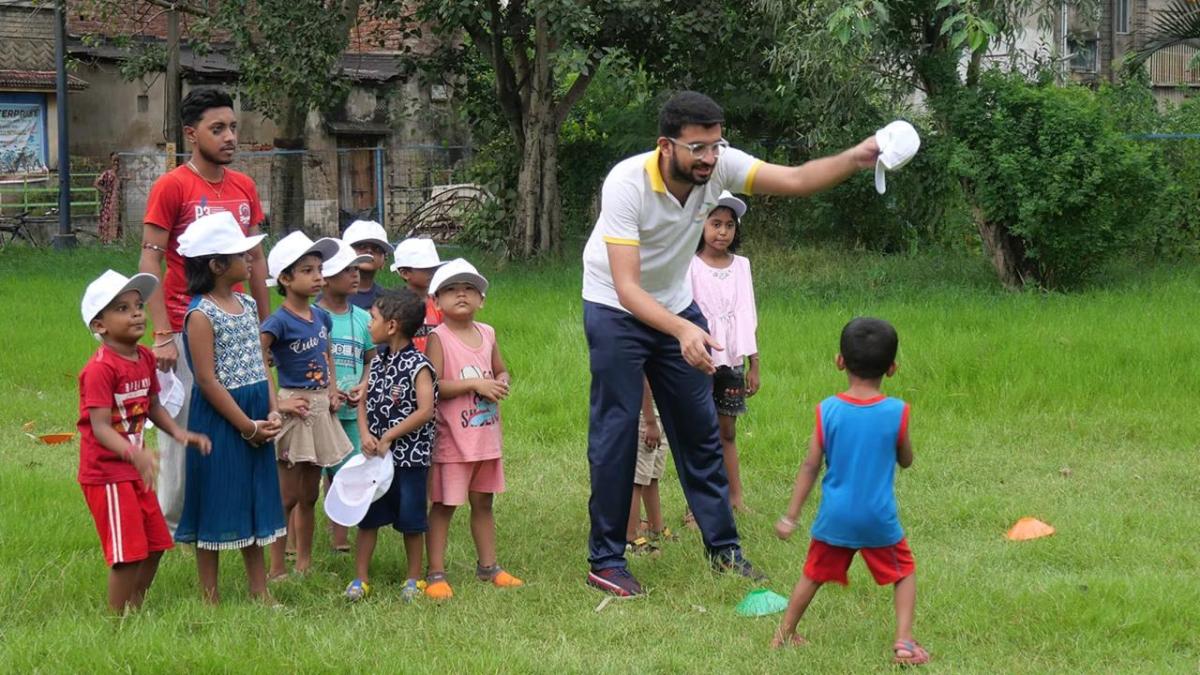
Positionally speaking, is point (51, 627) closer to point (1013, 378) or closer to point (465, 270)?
point (465, 270)

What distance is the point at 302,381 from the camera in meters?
6.19

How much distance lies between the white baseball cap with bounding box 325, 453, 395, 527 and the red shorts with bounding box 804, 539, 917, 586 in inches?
72.3

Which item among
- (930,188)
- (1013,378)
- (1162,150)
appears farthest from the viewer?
(930,188)

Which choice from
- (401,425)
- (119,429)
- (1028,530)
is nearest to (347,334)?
(401,425)

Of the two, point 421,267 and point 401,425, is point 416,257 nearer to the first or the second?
point 421,267

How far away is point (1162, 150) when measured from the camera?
584 inches

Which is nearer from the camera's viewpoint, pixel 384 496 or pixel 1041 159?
pixel 384 496

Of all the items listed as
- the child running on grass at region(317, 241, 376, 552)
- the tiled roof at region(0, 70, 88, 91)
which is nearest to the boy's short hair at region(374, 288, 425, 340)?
the child running on grass at region(317, 241, 376, 552)

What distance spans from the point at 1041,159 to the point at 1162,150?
2.49 m

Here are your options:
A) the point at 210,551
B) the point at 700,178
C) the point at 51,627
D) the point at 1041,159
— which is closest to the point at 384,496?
the point at 210,551

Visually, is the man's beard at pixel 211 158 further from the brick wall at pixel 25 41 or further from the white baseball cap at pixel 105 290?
the brick wall at pixel 25 41

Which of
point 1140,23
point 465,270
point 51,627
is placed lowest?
point 51,627

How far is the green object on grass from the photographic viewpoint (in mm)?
Result: 5586

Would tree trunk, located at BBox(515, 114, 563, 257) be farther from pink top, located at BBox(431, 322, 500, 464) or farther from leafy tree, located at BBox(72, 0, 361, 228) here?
pink top, located at BBox(431, 322, 500, 464)
